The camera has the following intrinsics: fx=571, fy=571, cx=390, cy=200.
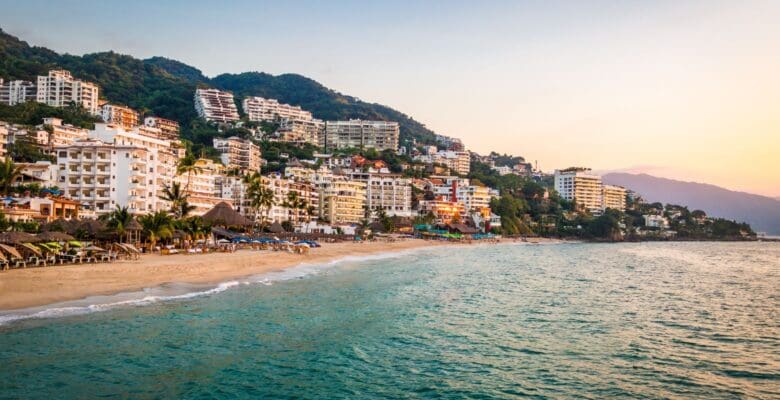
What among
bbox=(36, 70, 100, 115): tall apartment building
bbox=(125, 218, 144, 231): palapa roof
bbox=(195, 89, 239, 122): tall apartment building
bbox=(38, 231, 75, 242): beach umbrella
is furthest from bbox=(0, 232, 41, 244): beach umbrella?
bbox=(195, 89, 239, 122): tall apartment building

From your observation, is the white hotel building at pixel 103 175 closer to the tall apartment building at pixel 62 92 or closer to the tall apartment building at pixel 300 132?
the tall apartment building at pixel 62 92

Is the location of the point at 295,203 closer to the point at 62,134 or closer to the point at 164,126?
the point at 62,134

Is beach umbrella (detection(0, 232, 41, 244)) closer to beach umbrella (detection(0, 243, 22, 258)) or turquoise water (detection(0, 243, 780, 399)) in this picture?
beach umbrella (detection(0, 243, 22, 258))

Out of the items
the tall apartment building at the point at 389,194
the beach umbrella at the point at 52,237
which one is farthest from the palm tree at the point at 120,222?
the tall apartment building at the point at 389,194

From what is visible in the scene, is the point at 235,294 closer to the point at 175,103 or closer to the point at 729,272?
the point at 729,272

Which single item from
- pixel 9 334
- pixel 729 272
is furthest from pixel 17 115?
pixel 729 272
